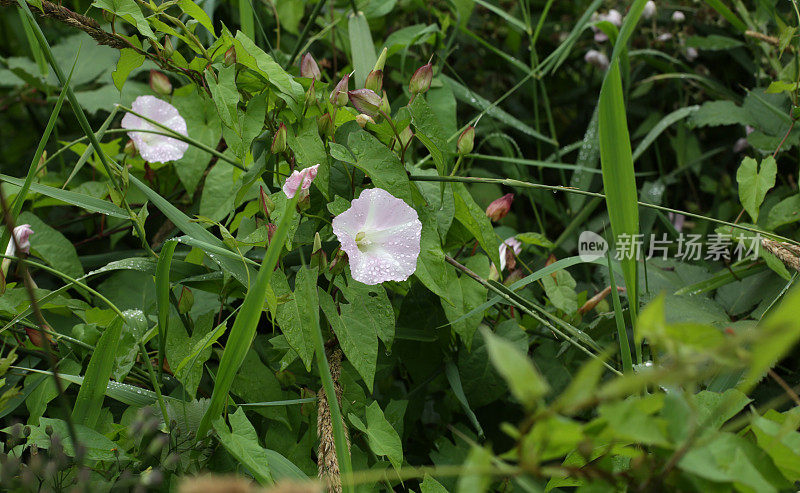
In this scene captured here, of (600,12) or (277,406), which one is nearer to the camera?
(277,406)

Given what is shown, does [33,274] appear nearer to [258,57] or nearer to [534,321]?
[258,57]

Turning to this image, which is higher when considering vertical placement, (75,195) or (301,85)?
(301,85)

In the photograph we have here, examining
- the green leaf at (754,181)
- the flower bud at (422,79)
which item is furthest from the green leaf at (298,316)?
the green leaf at (754,181)

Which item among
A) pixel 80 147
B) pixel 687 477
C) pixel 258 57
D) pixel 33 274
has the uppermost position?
pixel 258 57

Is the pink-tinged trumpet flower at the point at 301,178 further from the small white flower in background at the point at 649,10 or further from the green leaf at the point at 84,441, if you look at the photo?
the small white flower in background at the point at 649,10

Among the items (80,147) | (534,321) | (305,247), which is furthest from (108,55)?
(534,321)

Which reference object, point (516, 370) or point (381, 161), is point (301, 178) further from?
point (516, 370)

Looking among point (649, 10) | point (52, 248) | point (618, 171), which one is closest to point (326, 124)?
point (618, 171)
